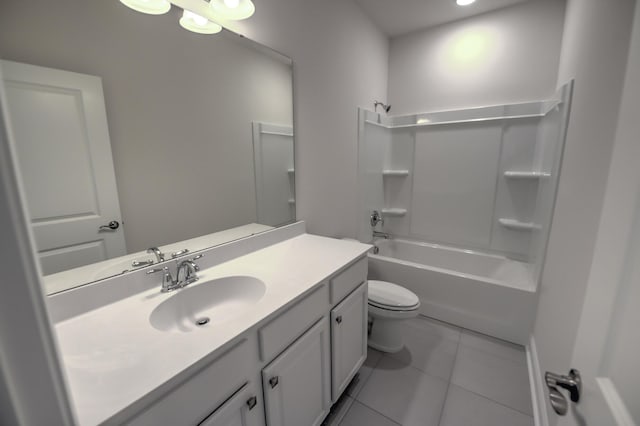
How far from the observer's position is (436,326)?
2.23 metres

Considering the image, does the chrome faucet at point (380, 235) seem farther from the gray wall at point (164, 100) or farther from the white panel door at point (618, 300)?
the white panel door at point (618, 300)

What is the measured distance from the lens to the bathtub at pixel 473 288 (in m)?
1.98

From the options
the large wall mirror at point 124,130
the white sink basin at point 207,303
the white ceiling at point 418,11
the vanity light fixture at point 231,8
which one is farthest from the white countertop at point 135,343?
the white ceiling at point 418,11

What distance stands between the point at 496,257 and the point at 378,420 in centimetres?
190

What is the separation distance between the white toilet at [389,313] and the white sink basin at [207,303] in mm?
1022

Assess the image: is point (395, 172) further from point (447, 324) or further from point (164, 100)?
point (164, 100)

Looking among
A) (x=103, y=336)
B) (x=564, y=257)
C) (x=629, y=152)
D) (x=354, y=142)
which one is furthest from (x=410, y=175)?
(x=103, y=336)

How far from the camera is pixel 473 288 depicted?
210 cm

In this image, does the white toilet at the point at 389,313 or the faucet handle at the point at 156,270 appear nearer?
the faucet handle at the point at 156,270

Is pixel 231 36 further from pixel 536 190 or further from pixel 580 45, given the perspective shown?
pixel 536 190

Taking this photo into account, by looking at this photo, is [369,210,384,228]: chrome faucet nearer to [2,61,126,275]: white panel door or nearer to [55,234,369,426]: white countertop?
[55,234,369,426]: white countertop

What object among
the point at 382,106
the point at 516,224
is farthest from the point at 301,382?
the point at 382,106

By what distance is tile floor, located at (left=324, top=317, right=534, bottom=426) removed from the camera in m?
1.42

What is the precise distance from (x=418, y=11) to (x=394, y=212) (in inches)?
76.5
